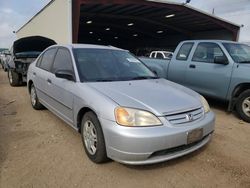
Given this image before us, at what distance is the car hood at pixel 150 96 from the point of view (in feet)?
11.0

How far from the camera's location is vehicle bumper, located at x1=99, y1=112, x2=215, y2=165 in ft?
10.1

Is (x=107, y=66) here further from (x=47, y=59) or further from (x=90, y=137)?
(x=47, y=59)

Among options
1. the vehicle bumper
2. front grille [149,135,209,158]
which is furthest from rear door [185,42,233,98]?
the vehicle bumper

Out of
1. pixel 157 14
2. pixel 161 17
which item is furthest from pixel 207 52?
pixel 161 17

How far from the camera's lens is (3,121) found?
5.61 m

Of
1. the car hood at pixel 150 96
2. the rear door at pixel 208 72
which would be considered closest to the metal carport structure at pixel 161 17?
the rear door at pixel 208 72

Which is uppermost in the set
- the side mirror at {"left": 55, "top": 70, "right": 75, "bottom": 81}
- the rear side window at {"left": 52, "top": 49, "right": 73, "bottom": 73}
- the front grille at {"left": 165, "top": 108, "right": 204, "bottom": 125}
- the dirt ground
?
the rear side window at {"left": 52, "top": 49, "right": 73, "bottom": 73}

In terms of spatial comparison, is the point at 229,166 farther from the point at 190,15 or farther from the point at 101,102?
the point at 190,15

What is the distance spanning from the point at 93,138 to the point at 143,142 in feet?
2.70

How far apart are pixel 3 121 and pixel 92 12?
16918mm

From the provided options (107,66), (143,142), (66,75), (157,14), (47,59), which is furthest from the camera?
(157,14)

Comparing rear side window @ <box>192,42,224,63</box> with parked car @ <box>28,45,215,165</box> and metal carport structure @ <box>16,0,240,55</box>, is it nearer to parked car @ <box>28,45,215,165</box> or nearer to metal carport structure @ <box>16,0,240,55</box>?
parked car @ <box>28,45,215,165</box>

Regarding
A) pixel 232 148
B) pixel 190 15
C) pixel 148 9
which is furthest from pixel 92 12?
pixel 232 148

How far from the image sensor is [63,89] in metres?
4.38
